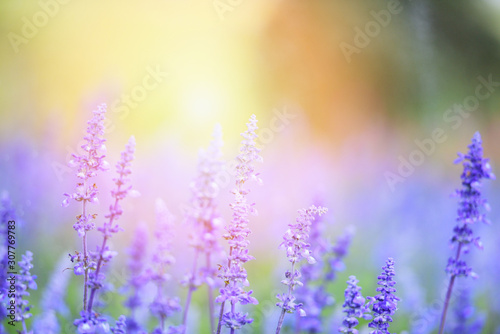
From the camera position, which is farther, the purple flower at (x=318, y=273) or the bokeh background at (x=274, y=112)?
the bokeh background at (x=274, y=112)

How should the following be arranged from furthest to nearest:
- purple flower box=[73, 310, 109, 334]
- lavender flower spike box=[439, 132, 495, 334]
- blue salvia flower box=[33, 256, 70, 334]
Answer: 1. blue salvia flower box=[33, 256, 70, 334]
2. lavender flower spike box=[439, 132, 495, 334]
3. purple flower box=[73, 310, 109, 334]

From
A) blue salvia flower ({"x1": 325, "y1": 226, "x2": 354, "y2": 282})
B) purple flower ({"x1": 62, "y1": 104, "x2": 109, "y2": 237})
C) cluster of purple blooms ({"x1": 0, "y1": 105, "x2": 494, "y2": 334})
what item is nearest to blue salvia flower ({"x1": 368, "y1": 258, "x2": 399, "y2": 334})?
cluster of purple blooms ({"x1": 0, "y1": 105, "x2": 494, "y2": 334})

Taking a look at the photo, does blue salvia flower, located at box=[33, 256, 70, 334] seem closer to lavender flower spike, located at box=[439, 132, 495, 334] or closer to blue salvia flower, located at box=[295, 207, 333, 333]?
blue salvia flower, located at box=[295, 207, 333, 333]

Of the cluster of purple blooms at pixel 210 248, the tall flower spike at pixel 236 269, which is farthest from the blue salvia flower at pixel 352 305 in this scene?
the tall flower spike at pixel 236 269

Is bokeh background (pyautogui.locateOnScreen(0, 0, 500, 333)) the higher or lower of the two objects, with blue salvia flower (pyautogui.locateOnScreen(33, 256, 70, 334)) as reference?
higher

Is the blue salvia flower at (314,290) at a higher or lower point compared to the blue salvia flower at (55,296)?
higher

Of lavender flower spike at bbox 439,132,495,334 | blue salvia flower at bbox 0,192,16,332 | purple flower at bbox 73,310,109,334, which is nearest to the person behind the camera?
purple flower at bbox 73,310,109,334

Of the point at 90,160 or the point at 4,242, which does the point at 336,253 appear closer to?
the point at 90,160

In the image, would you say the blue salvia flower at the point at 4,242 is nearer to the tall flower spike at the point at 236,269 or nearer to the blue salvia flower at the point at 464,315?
the tall flower spike at the point at 236,269
